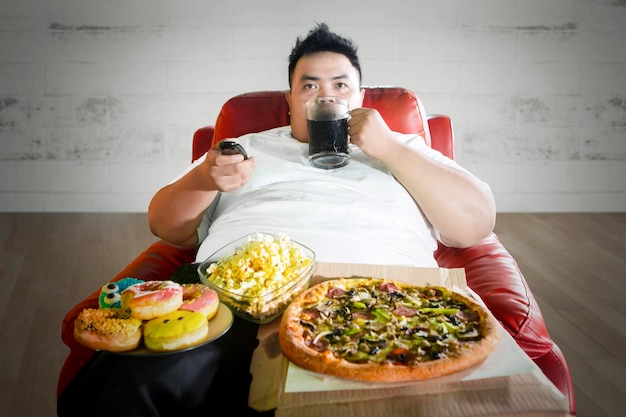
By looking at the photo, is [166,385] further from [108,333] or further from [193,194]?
[193,194]

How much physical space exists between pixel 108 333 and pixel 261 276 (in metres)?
0.32

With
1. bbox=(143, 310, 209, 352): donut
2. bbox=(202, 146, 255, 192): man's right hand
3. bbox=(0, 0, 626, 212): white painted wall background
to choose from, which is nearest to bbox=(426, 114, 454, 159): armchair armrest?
bbox=(202, 146, 255, 192): man's right hand

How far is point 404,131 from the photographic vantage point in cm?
218

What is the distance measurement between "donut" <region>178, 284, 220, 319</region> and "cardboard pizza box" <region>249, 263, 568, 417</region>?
13 cm

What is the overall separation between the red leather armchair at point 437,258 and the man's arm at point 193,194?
0.27 ft

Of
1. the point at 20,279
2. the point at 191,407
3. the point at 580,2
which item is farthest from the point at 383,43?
the point at 191,407

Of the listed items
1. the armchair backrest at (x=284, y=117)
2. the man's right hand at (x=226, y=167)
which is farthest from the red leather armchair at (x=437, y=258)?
the man's right hand at (x=226, y=167)

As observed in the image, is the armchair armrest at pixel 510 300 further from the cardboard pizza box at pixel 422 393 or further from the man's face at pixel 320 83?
the man's face at pixel 320 83

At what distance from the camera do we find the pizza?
1035mm

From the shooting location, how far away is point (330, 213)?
5.65ft

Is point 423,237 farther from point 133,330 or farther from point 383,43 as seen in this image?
point 383,43

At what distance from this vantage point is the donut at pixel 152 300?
1127 mm

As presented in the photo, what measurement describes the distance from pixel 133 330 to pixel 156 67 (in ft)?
10.2

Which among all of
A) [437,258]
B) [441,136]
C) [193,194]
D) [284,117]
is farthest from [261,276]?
[441,136]
